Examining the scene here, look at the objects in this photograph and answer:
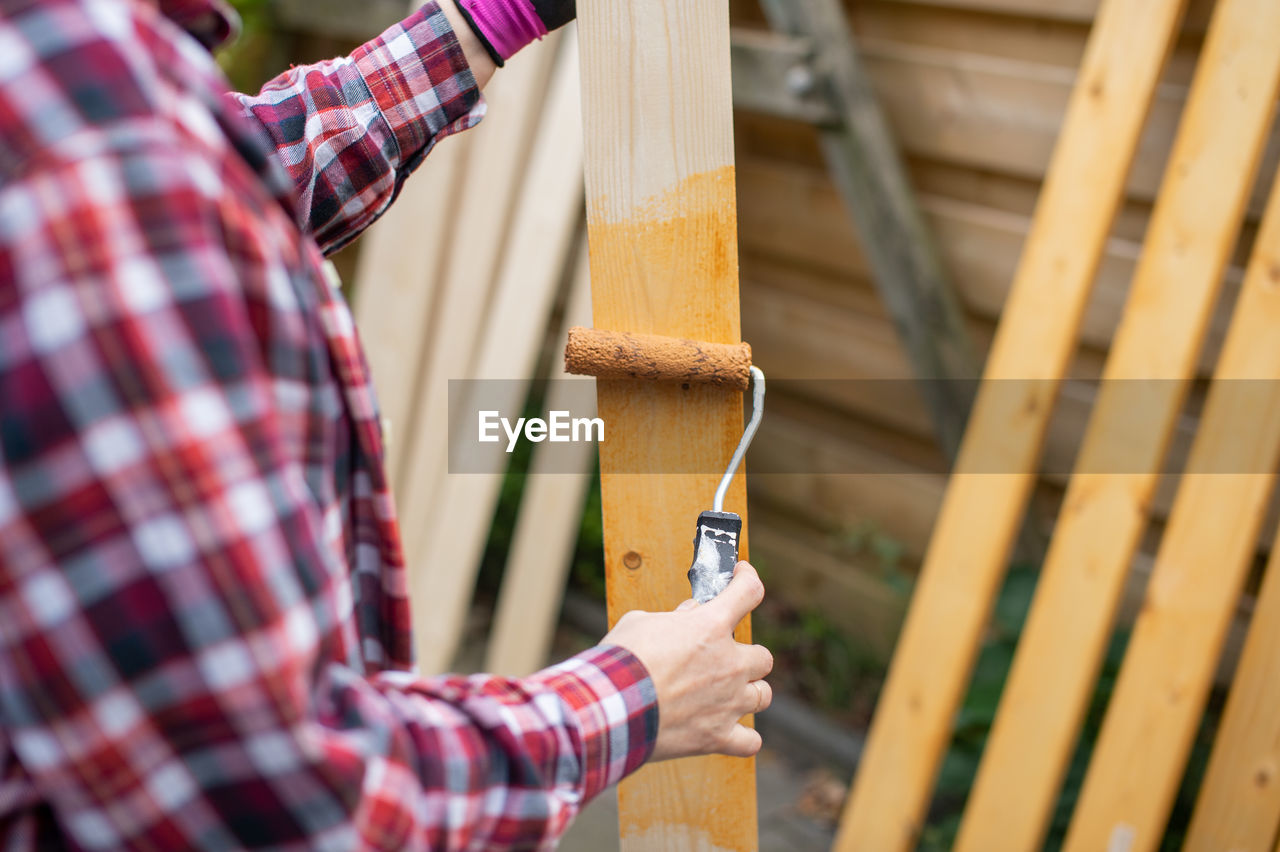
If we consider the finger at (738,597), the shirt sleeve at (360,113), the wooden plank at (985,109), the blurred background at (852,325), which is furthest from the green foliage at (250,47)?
the finger at (738,597)

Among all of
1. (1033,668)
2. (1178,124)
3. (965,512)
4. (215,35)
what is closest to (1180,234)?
(1178,124)

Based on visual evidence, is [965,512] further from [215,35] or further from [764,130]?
[215,35]

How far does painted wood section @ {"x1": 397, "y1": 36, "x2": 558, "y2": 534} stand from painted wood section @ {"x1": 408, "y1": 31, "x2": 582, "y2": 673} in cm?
3

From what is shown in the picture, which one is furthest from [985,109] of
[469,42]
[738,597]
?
[738,597]

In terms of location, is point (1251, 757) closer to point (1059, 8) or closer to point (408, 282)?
point (1059, 8)

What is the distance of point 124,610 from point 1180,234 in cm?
173

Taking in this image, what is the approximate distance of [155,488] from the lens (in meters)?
0.47

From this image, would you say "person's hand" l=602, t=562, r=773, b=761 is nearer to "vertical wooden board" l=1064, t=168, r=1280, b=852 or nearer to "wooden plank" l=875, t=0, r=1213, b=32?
"vertical wooden board" l=1064, t=168, r=1280, b=852

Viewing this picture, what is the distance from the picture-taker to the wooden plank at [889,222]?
2.08 meters

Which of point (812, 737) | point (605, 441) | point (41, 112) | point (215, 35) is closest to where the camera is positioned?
point (41, 112)

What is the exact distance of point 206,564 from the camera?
0.47 metres

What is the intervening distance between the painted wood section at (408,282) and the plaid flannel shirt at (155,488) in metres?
1.98

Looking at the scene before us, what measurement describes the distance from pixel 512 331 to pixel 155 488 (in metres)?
1.89

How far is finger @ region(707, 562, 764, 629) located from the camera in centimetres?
77
